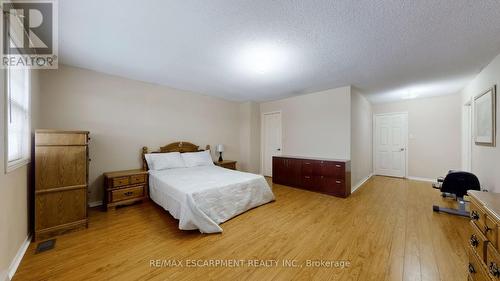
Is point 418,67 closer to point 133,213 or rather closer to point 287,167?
point 287,167

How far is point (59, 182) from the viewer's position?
7.36 feet

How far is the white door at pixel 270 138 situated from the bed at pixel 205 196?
7.69ft

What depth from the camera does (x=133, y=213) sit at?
2875 mm

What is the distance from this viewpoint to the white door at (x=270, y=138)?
547 cm

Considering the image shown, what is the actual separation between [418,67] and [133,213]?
16.8ft

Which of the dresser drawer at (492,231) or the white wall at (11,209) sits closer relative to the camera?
the dresser drawer at (492,231)

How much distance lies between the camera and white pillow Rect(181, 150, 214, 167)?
411 centimetres

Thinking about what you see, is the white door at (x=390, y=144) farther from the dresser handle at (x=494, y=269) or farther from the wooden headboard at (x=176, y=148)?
the wooden headboard at (x=176, y=148)

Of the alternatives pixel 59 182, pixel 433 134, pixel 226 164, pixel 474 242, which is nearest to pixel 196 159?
pixel 226 164

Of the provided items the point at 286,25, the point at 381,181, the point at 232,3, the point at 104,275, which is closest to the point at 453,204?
the point at 381,181

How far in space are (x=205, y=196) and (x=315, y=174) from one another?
263 cm

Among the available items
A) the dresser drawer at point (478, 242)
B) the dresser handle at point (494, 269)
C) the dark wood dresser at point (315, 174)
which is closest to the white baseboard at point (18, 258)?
the dresser handle at point (494, 269)

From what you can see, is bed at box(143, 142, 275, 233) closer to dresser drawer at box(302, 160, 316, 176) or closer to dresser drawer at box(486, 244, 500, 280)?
dresser drawer at box(302, 160, 316, 176)

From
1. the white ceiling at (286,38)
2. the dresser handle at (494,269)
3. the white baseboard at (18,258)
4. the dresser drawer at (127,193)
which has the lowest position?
the white baseboard at (18,258)
